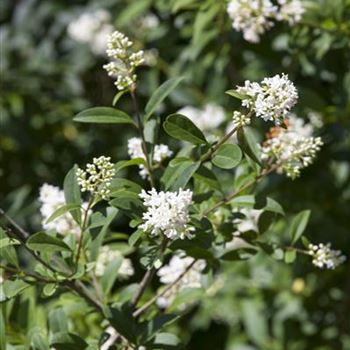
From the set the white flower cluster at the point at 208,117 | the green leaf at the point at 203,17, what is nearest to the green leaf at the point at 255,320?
the white flower cluster at the point at 208,117

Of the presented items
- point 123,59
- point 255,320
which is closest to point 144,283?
point 123,59

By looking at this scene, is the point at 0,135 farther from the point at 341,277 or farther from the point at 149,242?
→ the point at 149,242

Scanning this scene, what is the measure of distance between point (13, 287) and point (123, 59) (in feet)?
1.26

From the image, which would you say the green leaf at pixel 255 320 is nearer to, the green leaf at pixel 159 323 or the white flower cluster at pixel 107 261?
the white flower cluster at pixel 107 261

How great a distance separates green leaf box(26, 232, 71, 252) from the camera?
4.37 feet

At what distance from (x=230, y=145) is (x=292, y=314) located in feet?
4.38

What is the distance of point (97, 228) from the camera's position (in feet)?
4.88

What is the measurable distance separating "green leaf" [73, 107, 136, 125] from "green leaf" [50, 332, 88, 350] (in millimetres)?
346

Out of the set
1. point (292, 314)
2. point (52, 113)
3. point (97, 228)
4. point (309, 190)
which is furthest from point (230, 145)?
point (52, 113)

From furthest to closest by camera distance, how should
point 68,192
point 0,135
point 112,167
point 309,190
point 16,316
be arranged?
point 0,135, point 309,190, point 16,316, point 68,192, point 112,167

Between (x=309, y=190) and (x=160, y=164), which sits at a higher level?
(x=160, y=164)

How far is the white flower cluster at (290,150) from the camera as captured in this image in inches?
58.3

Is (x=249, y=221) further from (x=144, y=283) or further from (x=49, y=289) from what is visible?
(x=49, y=289)

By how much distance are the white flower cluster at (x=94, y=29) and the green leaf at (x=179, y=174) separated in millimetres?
1460
